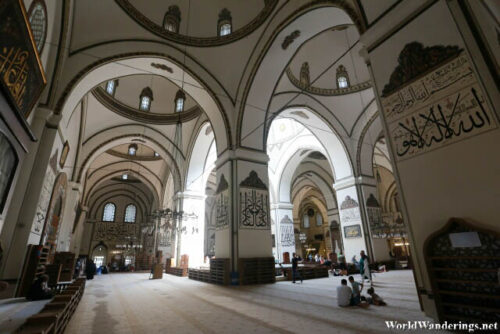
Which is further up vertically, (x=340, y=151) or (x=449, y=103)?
(x=340, y=151)

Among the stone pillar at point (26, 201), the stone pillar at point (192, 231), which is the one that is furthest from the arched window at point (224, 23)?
the stone pillar at point (192, 231)

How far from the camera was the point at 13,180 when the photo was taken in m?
3.94

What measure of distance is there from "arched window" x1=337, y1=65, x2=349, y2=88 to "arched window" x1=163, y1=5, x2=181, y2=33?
6.09 m

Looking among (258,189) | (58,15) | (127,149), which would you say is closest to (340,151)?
(258,189)

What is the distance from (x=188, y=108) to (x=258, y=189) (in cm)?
601

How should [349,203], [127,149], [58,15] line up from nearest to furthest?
1. [58,15]
2. [349,203]
3. [127,149]

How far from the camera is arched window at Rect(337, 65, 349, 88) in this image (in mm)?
9852

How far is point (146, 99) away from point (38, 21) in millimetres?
7282

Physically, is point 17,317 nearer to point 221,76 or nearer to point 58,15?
point 58,15

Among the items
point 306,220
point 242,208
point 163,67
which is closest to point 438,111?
point 242,208

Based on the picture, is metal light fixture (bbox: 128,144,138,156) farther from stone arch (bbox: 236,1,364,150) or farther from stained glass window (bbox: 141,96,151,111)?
stone arch (bbox: 236,1,364,150)

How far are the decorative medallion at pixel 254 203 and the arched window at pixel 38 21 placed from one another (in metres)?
5.30

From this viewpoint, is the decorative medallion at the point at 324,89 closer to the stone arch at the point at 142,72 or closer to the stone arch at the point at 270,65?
the stone arch at the point at 270,65

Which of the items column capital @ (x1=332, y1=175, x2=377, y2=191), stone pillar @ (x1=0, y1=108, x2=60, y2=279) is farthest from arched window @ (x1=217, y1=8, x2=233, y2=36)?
column capital @ (x1=332, y1=175, x2=377, y2=191)
